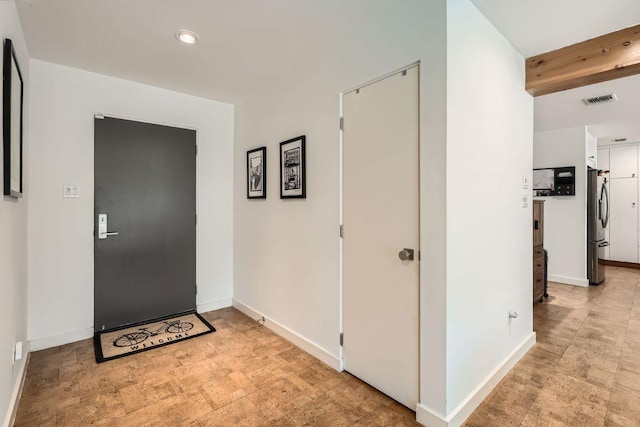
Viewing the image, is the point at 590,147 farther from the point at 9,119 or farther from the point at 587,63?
the point at 9,119

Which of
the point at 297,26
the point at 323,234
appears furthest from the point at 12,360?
the point at 297,26

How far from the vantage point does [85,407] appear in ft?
6.37

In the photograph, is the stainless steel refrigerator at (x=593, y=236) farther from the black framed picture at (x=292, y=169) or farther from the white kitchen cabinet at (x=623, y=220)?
the black framed picture at (x=292, y=169)

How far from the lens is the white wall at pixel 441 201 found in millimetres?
1727

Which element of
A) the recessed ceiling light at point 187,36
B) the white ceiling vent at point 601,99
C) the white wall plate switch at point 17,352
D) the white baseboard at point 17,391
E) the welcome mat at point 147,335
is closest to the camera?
the white baseboard at point 17,391

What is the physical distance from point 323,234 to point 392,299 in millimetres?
770

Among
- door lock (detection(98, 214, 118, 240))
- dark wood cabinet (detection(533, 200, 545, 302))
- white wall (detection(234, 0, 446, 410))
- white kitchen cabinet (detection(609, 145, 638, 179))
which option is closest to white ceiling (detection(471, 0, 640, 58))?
white wall (detection(234, 0, 446, 410))

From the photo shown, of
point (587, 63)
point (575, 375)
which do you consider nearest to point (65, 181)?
point (587, 63)

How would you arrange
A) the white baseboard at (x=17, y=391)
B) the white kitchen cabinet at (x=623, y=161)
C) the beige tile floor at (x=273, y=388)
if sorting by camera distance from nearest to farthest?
the white baseboard at (x=17, y=391), the beige tile floor at (x=273, y=388), the white kitchen cabinet at (x=623, y=161)

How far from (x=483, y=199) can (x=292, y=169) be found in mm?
1547

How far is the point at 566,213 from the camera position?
4.90 metres

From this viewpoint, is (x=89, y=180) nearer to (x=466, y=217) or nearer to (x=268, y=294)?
(x=268, y=294)

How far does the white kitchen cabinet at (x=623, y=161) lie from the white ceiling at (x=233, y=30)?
413 cm

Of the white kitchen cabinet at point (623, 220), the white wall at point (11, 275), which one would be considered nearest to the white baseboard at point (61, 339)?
the white wall at point (11, 275)
